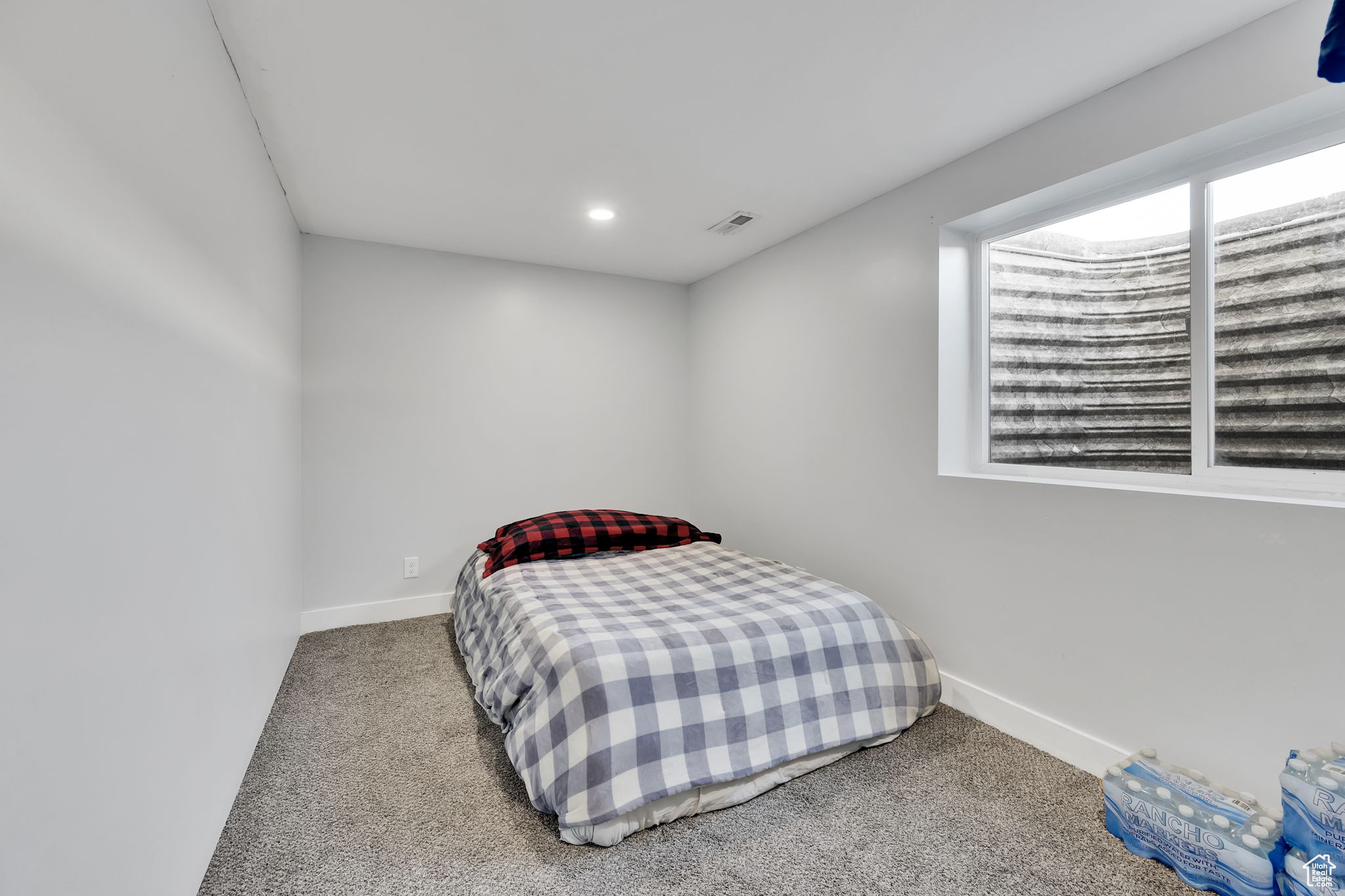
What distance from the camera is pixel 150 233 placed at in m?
1.13

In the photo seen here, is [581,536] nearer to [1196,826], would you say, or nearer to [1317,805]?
[1196,826]

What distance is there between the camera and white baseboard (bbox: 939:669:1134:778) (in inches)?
73.7

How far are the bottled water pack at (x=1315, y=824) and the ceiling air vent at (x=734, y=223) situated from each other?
2.65m

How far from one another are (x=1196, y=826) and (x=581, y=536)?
8.27 ft

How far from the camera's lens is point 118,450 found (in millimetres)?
996

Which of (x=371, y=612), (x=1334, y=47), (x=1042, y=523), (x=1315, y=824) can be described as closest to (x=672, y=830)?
(x=1315, y=824)

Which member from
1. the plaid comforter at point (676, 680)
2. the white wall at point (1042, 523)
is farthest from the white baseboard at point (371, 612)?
the white wall at point (1042, 523)

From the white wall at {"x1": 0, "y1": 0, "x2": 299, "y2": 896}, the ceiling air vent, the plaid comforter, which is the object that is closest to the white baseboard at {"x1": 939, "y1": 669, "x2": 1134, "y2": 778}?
the plaid comforter

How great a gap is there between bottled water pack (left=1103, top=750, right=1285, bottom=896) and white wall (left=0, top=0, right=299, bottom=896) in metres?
2.18

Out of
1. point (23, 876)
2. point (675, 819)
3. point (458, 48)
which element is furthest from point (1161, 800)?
point (458, 48)

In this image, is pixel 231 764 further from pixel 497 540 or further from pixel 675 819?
pixel 497 540

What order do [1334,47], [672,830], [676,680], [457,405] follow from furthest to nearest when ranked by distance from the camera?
1. [457,405]
2. [676,680]
3. [672,830]
4. [1334,47]

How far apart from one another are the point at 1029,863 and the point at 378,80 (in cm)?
286

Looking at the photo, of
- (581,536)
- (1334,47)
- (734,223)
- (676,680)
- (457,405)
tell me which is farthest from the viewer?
(457,405)
